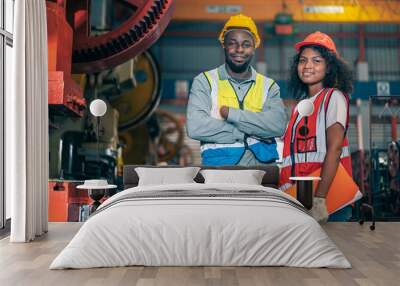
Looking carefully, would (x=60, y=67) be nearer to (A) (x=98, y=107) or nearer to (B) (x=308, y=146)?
(A) (x=98, y=107)

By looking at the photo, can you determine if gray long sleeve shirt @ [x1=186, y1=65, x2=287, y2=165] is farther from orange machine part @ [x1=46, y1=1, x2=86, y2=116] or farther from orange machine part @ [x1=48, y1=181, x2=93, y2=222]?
orange machine part @ [x1=48, y1=181, x2=93, y2=222]

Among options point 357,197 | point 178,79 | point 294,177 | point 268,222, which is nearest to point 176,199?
point 268,222

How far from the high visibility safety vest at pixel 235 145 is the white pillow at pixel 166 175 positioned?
0.31 metres

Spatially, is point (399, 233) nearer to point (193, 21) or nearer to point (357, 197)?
point (357, 197)

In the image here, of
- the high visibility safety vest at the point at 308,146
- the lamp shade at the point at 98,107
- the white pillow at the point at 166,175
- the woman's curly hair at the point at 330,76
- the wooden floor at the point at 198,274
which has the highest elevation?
the woman's curly hair at the point at 330,76

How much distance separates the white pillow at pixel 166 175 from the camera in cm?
521

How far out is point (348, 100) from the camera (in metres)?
5.65

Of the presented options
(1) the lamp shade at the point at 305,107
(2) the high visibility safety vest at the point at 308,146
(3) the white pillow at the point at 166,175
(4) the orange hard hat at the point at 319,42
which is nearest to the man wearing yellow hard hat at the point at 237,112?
(2) the high visibility safety vest at the point at 308,146

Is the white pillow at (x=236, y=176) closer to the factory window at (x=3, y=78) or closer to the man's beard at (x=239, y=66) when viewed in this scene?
the man's beard at (x=239, y=66)

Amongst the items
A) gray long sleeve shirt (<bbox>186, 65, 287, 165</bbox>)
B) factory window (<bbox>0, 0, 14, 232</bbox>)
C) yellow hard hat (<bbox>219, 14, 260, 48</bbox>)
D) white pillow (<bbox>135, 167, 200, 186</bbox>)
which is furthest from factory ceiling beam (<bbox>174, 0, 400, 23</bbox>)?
factory window (<bbox>0, 0, 14, 232</bbox>)

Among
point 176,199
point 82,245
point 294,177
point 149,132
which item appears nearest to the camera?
point 82,245

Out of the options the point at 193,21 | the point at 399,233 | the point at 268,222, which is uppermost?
the point at 193,21

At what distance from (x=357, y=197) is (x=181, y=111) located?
2184 mm

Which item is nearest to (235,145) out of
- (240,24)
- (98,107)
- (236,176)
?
(236,176)
